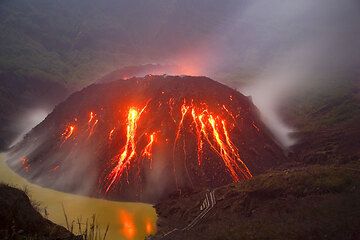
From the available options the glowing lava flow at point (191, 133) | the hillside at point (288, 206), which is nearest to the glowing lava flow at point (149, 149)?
the glowing lava flow at point (191, 133)

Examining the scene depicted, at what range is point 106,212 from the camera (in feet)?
150

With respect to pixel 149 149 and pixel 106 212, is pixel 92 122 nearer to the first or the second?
pixel 149 149

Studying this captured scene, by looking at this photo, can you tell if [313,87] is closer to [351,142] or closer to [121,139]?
[351,142]

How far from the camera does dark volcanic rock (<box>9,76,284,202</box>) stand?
5166 centimetres

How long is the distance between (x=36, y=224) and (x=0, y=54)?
109190mm

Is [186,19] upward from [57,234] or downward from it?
upward

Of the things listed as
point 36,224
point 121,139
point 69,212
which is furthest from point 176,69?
point 36,224

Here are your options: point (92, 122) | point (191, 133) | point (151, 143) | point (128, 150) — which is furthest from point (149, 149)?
point (92, 122)

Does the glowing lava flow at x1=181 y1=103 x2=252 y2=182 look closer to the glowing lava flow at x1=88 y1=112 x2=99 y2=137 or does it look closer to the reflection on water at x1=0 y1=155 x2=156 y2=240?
the reflection on water at x1=0 y1=155 x2=156 y2=240

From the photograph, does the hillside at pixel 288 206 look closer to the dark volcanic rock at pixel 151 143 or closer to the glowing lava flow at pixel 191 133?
the dark volcanic rock at pixel 151 143

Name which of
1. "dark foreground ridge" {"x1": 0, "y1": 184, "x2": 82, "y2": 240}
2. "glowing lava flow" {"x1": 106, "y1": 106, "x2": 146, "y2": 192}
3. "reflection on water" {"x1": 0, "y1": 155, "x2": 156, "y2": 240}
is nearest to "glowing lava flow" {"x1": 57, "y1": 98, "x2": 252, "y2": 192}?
"glowing lava flow" {"x1": 106, "y1": 106, "x2": 146, "y2": 192}

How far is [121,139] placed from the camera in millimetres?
57969

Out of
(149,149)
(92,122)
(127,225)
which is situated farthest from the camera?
(92,122)

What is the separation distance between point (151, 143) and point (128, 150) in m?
2.88
